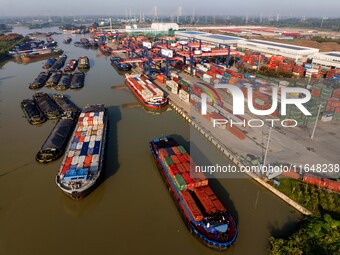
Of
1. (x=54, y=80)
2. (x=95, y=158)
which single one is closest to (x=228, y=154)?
(x=95, y=158)

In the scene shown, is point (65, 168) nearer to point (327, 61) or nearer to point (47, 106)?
point (47, 106)

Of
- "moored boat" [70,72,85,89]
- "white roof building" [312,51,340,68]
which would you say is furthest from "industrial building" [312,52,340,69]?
"moored boat" [70,72,85,89]

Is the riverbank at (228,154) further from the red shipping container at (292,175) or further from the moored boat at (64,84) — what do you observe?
the moored boat at (64,84)

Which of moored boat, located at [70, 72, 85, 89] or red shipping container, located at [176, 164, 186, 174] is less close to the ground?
red shipping container, located at [176, 164, 186, 174]

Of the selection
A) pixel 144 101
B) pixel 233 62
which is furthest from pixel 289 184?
pixel 233 62

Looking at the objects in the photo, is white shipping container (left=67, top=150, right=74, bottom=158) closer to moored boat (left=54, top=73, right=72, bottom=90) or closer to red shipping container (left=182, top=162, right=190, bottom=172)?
red shipping container (left=182, top=162, right=190, bottom=172)

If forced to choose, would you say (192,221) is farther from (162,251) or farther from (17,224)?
(17,224)
